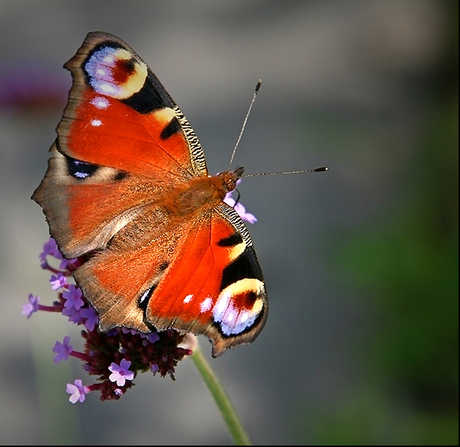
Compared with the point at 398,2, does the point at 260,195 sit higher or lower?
lower

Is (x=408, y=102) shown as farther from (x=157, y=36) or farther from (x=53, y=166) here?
(x=53, y=166)

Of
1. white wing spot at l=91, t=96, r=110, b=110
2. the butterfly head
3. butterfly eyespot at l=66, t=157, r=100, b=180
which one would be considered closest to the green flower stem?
the butterfly head

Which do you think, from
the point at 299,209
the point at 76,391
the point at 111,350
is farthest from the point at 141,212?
the point at 299,209

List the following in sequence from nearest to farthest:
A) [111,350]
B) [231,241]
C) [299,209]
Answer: [231,241] < [111,350] < [299,209]

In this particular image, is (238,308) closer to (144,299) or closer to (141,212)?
(144,299)

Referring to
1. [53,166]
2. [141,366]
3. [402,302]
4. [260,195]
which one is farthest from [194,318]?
[260,195]

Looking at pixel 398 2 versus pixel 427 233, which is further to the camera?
pixel 398 2

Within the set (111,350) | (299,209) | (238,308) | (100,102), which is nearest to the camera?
(238,308)
